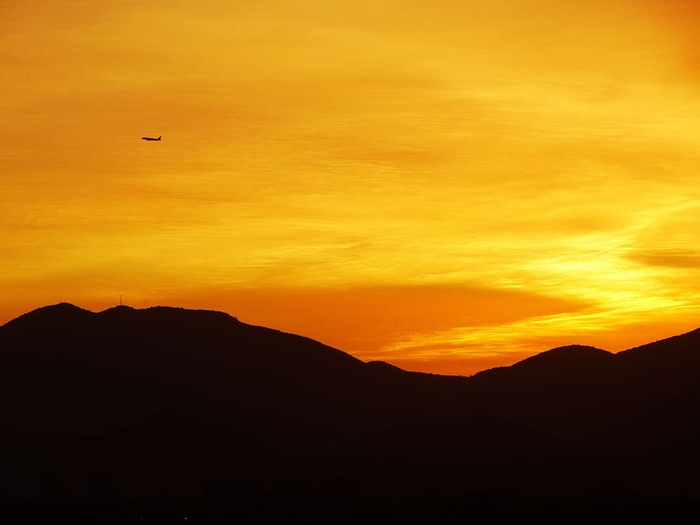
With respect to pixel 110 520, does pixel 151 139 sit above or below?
above

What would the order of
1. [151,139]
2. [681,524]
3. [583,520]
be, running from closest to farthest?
[151,139], [681,524], [583,520]

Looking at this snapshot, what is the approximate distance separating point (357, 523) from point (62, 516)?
154 ft

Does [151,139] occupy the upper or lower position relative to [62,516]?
upper

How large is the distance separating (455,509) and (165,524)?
4500 cm

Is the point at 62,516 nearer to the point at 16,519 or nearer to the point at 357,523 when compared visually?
the point at 16,519

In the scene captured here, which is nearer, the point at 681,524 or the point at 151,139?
the point at 151,139

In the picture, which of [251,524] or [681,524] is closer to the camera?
[681,524]

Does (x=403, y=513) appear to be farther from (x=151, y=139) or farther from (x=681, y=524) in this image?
(x=151, y=139)

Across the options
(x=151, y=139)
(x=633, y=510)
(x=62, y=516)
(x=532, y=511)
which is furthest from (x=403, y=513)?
(x=151, y=139)

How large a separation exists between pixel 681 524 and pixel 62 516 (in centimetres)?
9384

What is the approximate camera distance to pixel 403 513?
198125 millimetres

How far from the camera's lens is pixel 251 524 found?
19150 cm

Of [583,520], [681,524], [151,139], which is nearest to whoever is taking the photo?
[151,139]

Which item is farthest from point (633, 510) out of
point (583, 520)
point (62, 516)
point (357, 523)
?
point (62, 516)
